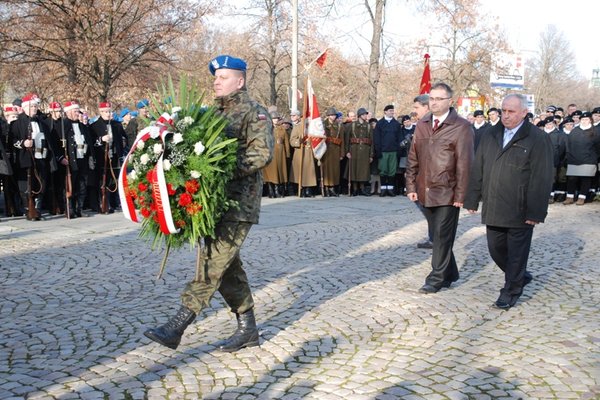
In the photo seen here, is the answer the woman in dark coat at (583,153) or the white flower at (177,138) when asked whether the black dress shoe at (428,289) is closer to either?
the white flower at (177,138)

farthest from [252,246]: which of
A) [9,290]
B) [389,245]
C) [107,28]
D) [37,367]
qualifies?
[107,28]

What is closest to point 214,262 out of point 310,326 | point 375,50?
point 310,326

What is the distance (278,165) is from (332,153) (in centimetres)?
148

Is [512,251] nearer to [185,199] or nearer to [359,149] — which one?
[185,199]

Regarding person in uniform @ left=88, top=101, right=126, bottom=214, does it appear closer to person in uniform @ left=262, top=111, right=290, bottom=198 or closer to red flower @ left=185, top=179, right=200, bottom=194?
person in uniform @ left=262, top=111, right=290, bottom=198

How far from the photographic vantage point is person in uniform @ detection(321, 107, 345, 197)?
55.1 ft

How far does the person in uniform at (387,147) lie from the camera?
16.9 metres

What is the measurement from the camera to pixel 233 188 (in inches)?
185

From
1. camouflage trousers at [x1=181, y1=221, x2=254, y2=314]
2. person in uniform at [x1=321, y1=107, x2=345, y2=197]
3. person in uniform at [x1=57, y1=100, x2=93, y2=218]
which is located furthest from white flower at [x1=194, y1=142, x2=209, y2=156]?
person in uniform at [x1=321, y1=107, x2=345, y2=197]

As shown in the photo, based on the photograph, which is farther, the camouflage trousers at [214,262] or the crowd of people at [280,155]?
the crowd of people at [280,155]

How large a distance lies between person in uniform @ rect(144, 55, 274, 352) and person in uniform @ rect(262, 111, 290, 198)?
37.7 feet

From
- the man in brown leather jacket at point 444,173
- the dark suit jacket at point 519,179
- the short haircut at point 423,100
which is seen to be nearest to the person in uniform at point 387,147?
the short haircut at point 423,100

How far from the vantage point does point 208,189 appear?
4.31 meters

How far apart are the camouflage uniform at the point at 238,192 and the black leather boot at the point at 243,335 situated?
0.39 meters
